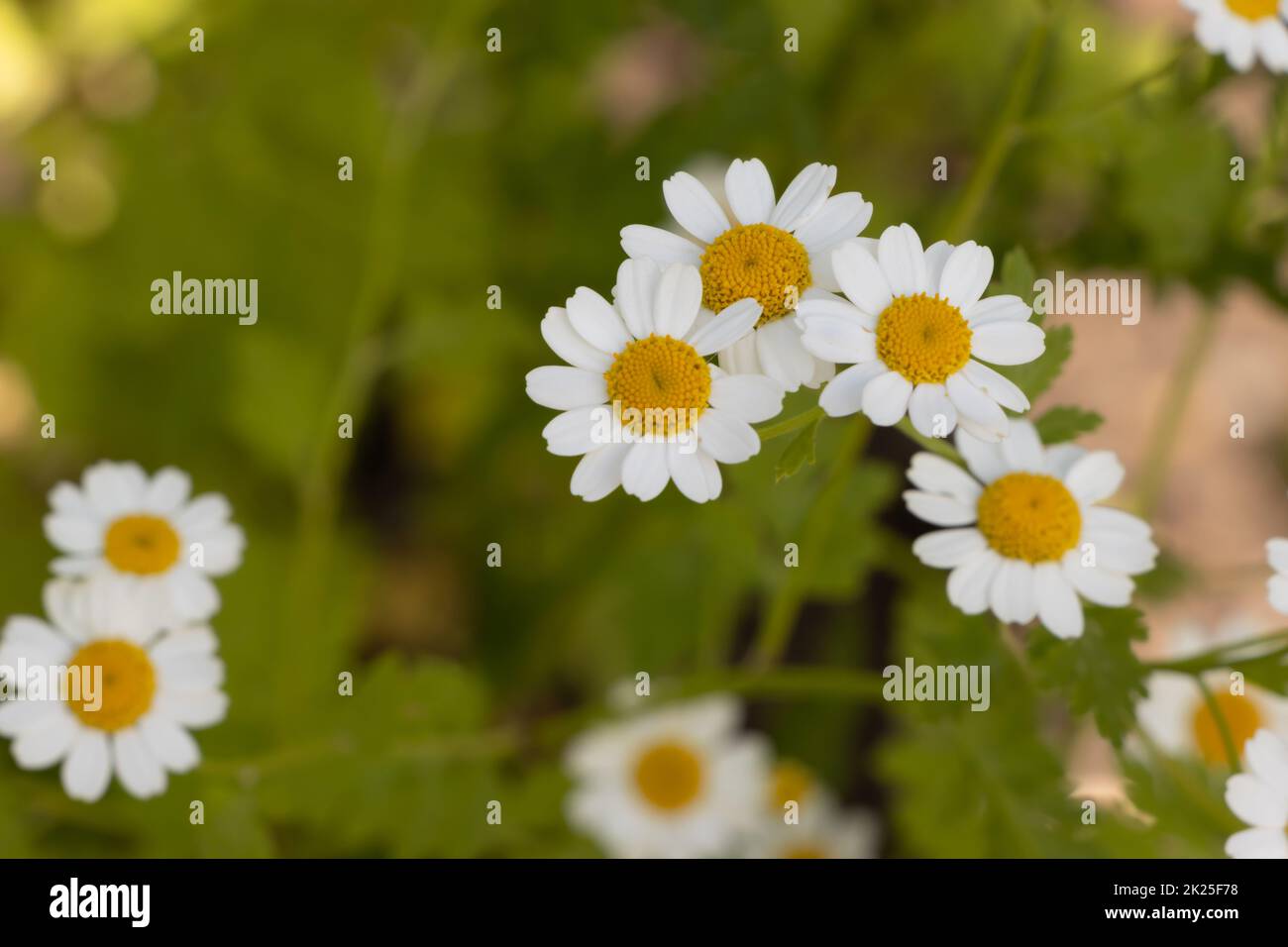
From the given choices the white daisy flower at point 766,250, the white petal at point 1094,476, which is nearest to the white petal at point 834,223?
the white daisy flower at point 766,250

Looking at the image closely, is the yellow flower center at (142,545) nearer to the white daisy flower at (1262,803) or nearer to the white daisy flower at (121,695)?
the white daisy flower at (121,695)

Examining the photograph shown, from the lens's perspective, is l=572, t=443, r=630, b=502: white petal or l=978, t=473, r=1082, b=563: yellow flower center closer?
l=572, t=443, r=630, b=502: white petal

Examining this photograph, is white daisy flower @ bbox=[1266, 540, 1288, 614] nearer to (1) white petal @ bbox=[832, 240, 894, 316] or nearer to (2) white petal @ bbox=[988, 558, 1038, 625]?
(2) white petal @ bbox=[988, 558, 1038, 625]

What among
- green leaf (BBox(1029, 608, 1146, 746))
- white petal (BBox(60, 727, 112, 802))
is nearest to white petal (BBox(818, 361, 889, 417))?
green leaf (BBox(1029, 608, 1146, 746))

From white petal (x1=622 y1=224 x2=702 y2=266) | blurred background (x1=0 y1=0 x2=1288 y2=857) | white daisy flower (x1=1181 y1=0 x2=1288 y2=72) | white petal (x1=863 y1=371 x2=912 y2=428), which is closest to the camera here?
white petal (x1=863 y1=371 x2=912 y2=428)

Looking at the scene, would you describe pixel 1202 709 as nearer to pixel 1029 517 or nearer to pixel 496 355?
pixel 1029 517

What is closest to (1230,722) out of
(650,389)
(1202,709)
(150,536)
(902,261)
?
(1202,709)
